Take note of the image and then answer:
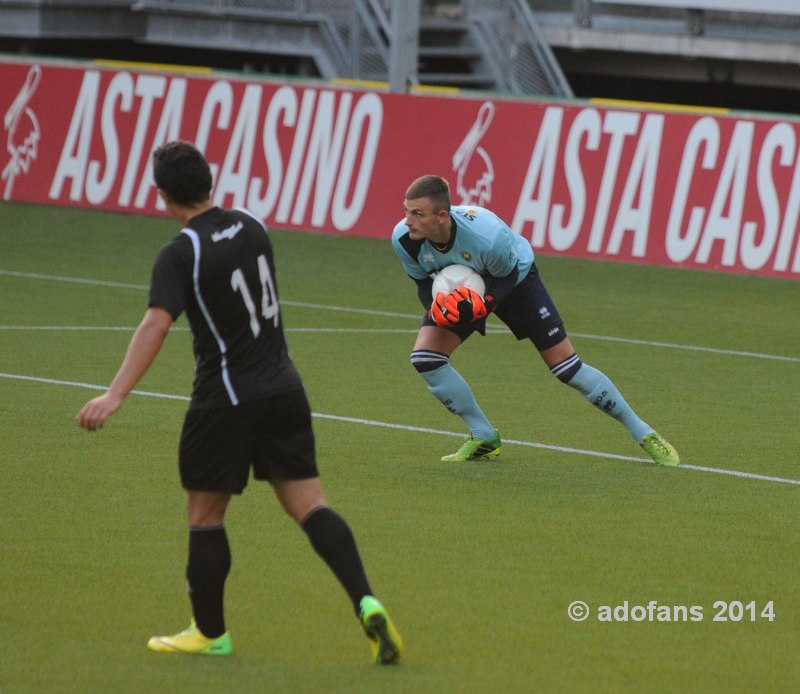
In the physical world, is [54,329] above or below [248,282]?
below

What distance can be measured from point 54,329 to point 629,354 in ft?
15.8

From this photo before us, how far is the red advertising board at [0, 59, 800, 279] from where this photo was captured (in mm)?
18672

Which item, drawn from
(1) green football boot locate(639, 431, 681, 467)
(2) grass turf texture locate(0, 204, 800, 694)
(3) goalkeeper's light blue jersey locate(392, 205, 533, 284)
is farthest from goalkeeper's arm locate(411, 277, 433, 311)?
(1) green football boot locate(639, 431, 681, 467)

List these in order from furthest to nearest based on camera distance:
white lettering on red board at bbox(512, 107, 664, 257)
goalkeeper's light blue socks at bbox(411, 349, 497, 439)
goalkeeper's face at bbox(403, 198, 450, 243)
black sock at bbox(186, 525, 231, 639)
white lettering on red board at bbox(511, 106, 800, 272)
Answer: white lettering on red board at bbox(512, 107, 664, 257), white lettering on red board at bbox(511, 106, 800, 272), goalkeeper's light blue socks at bbox(411, 349, 497, 439), goalkeeper's face at bbox(403, 198, 450, 243), black sock at bbox(186, 525, 231, 639)

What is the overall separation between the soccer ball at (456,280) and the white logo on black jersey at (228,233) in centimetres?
337

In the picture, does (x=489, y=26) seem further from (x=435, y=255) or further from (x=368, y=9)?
(x=435, y=255)

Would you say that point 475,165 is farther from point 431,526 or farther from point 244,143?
point 431,526

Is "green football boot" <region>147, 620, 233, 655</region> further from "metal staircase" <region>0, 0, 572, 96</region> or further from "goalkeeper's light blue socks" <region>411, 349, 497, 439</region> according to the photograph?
"metal staircase" <region>0, 0, 572, 96</region>

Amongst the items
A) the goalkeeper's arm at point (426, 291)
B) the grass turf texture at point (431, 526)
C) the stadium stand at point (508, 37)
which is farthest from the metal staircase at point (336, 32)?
the goalkeeper's arm at point (426, 291)

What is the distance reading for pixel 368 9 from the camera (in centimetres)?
2736

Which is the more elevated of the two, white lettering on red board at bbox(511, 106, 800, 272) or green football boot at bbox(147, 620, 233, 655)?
white lettering on red board at bbox(511, 106, 800, 272)

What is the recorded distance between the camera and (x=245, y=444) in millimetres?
6094

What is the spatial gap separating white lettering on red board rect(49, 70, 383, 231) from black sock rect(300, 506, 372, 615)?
15286 mm

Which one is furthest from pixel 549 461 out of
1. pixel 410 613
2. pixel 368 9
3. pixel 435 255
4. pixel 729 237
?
pixel 368 9
